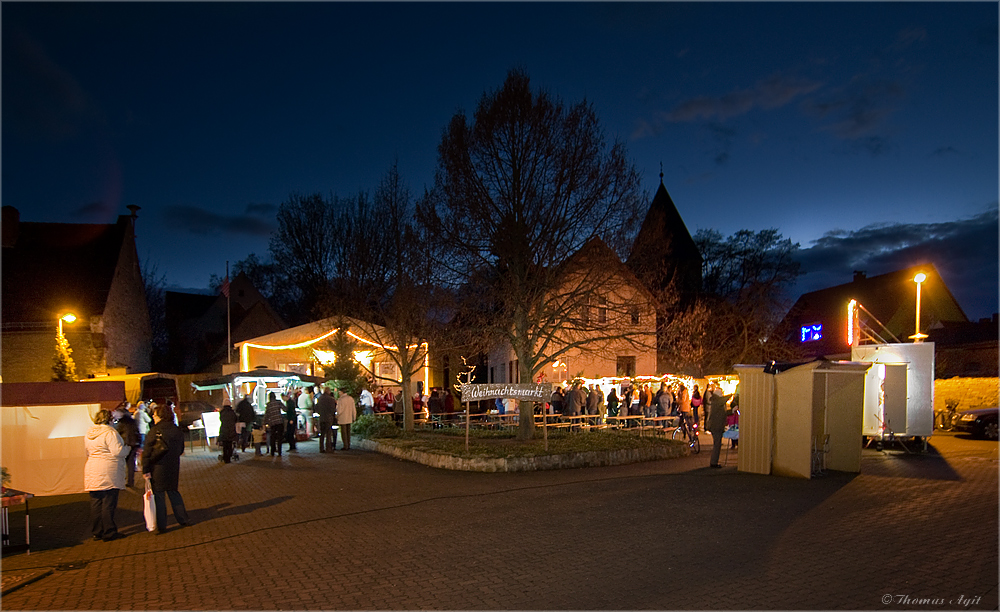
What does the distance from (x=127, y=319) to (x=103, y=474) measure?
107ft

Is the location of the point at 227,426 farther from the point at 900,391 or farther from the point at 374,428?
the point at 900,391

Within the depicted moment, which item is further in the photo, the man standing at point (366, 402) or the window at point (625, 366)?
the window at point (625, 366)

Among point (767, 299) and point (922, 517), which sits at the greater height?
point (767, 299)

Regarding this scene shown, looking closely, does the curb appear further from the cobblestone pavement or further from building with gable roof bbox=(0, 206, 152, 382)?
building with gable roof bbox=(0, 206, 152, 382)

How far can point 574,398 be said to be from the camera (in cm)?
2323

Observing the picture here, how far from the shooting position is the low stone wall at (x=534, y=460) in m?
14.5

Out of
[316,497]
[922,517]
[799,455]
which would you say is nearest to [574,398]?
[799,455]

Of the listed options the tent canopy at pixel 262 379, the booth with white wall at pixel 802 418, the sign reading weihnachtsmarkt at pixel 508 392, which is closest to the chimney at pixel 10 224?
the tent canopy at pixel 262 379

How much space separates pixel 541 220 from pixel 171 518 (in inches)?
463

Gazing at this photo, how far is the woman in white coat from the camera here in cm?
874

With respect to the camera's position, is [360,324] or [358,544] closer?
[358,544]

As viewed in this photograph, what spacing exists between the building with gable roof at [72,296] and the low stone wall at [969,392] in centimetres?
3644

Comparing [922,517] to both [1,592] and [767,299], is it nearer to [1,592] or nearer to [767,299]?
[1,592]

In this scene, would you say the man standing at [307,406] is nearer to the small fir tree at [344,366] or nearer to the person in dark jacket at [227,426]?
the small fir tree at [344,366]
